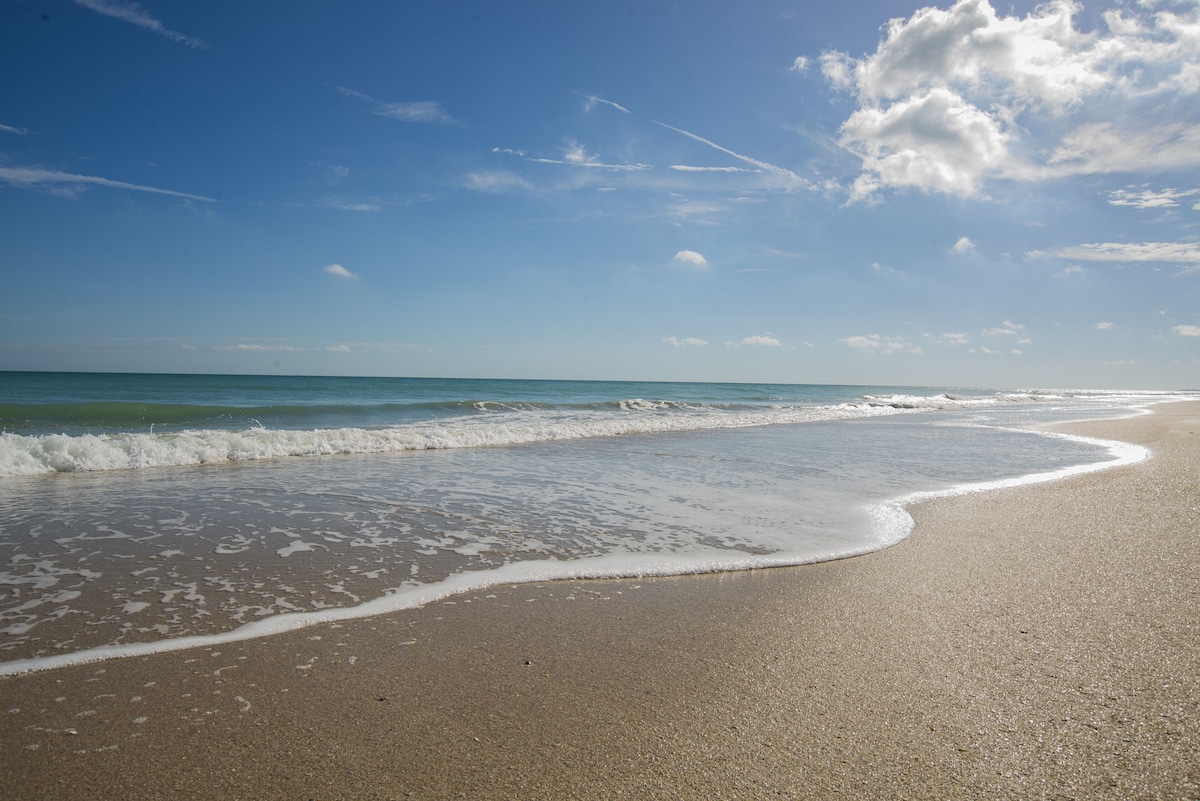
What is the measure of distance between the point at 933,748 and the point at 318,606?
Answer: 12.4ft

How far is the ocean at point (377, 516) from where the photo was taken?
4.27 meters

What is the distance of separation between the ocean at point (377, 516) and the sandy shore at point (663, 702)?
0.66 metres

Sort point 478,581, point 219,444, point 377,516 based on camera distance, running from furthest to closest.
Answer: point 219,444 < point 377,516 < point 478,581

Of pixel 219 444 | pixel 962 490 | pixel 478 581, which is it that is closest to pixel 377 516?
pixel 478 581

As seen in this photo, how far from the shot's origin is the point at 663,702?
297 cm

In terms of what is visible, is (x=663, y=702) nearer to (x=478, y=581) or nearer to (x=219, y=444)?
(x=478, y=581)

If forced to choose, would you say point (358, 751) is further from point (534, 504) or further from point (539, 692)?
point (534, 504)

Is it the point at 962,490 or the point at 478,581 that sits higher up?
the point at 962,490

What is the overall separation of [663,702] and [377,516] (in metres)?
5.09

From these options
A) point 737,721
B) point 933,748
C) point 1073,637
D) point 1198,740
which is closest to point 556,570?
point 737,721

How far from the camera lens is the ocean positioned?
4.27 m

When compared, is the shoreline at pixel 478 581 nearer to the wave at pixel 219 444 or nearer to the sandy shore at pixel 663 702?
the sandy shore at pixel 663 702

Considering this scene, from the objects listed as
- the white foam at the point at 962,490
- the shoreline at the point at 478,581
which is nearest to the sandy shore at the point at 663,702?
the shoreline at the point at 478,581

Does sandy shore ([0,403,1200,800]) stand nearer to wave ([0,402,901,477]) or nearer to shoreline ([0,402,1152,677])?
shoreline ([0,402,1152,677])
